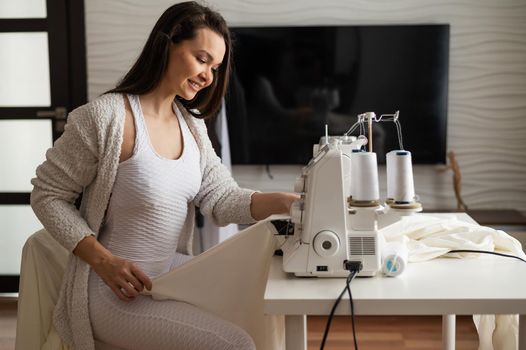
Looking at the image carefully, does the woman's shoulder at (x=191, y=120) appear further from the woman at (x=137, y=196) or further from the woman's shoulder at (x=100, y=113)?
the woman's shoulder at (x=100, y=113)

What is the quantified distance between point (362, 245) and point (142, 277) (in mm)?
500

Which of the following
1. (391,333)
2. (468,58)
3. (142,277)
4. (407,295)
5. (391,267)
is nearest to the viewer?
(407,295)

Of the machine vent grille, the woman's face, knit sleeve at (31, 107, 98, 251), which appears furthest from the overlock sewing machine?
knit sleeve at (31, 107, 98, 251)

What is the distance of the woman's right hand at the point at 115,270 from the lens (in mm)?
1511

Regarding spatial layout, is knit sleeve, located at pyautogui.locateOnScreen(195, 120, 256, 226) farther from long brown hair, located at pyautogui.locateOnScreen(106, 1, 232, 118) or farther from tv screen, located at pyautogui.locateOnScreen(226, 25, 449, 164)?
tv screen, located at pyautogui.locateOnScreen(226, 25, 449, 164)

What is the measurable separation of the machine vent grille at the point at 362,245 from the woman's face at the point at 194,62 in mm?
576

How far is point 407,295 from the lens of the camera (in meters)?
1.27

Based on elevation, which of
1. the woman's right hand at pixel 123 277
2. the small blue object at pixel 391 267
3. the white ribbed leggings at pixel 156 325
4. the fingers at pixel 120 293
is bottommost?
the white ribbed leggings at pixel 156 325

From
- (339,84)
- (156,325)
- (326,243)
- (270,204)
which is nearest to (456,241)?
(326,243)

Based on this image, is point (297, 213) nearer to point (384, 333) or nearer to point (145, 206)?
point (145, 206)

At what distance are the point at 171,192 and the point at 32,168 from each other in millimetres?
2416

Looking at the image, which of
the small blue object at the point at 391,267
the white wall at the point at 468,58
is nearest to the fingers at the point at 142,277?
the small blue object at the point at 391,267

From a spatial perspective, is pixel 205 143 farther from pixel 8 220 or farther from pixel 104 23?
pixel 8 220

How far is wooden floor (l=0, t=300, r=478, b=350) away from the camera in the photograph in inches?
117
